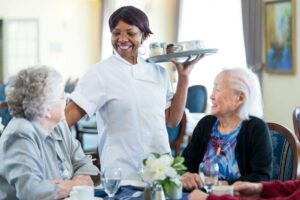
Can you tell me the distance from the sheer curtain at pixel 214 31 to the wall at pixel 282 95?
18.4 inches

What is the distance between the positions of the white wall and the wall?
4524 mm

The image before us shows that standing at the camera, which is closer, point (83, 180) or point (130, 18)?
point (83, 180)

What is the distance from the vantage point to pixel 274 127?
2.68m

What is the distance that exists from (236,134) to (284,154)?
316 mm

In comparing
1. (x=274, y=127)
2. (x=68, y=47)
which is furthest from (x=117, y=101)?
(x=68, y=47)

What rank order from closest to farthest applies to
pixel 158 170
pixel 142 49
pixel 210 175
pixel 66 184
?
1. pixel 158 170
2. pixel 210 175
3. pixel 66 184
4. pixel 142 49

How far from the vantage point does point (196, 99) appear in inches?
249

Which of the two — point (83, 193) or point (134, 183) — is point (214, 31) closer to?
point (134, 183)

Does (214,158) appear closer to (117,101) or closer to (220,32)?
(117,101)

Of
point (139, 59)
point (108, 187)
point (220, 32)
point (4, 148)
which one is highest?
point (220, 32)

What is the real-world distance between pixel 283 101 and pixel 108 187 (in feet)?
13.9

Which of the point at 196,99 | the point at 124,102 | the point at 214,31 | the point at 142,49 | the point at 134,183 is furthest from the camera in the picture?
the point at 214,31

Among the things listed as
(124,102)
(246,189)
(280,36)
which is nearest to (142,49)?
(124,102)

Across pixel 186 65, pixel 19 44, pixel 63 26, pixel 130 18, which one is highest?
pixel 63 26
